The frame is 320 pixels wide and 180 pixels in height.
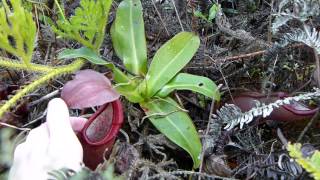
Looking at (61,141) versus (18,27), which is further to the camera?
(18,27)

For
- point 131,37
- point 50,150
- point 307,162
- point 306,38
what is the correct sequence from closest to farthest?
point 307,162, point 50,150, point 306,38, point 131,37

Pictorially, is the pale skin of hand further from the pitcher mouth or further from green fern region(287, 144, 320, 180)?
green fern region(287, 144, 320, 180)

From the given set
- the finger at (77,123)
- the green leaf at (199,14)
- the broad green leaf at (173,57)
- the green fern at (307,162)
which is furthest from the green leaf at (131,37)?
the green fern at (307,162)

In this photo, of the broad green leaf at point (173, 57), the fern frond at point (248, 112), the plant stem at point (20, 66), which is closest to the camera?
the fern frond at point (248, 112)

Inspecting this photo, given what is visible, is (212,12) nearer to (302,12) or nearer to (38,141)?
(302,12)

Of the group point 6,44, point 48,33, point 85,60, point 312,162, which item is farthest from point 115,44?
point 312,162

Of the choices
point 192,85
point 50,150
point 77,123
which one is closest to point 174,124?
point 192,85

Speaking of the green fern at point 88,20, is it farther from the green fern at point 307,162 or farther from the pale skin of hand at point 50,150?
the green fern at point 307,162

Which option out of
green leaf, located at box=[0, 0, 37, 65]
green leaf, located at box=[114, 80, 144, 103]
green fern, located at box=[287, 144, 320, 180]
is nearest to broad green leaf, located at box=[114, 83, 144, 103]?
green leaf, located at box=[114, 80, 144, 103]
